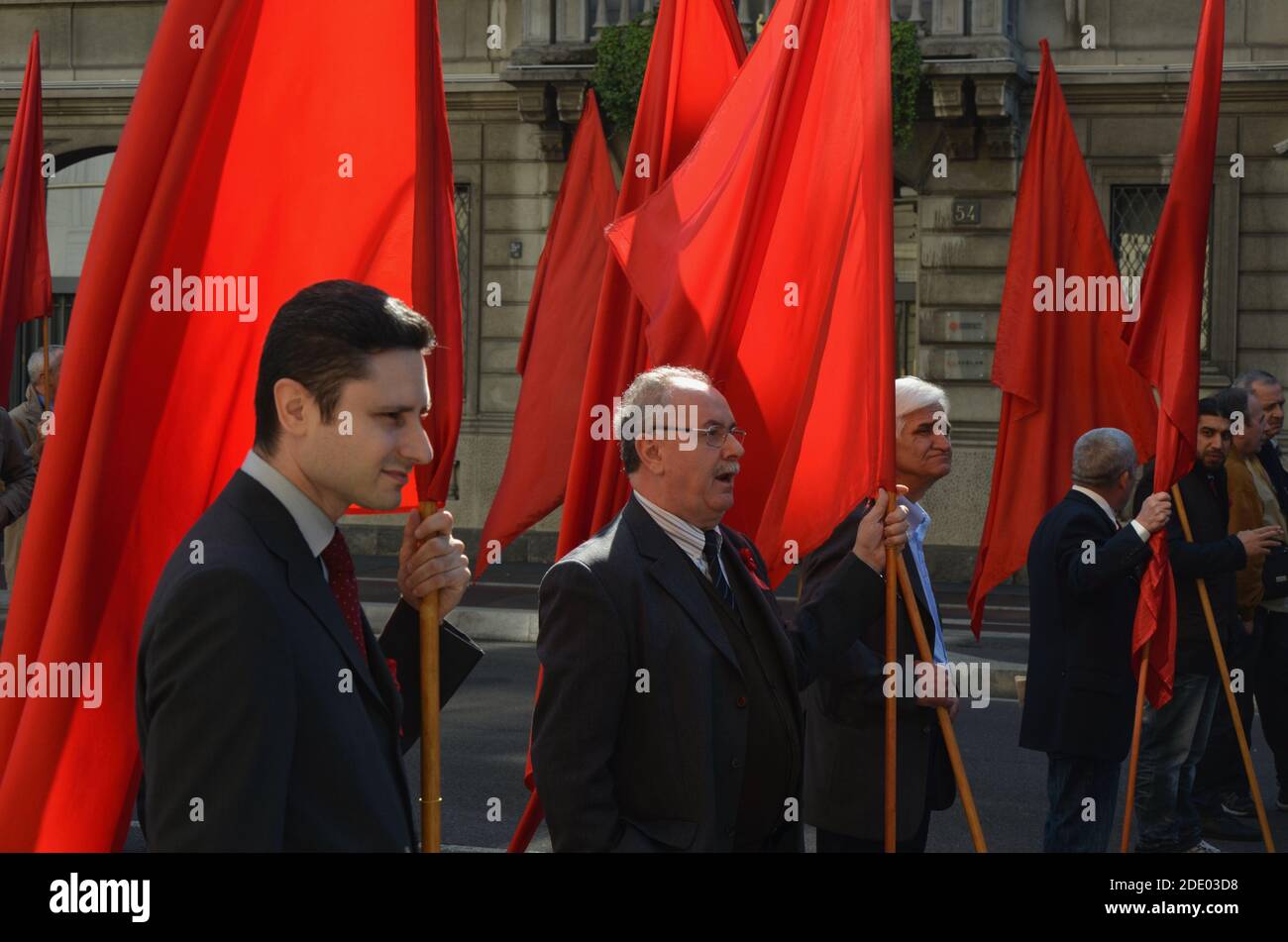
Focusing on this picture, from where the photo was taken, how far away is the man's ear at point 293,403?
237 cm

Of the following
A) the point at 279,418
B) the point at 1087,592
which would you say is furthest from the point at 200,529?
the point at 1087,592

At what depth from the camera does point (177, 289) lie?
3264 millimetres

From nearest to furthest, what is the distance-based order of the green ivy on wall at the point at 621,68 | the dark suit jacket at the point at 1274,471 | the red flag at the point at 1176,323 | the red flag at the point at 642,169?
1. the red flag at the point at 642,169
2. the red flag at the point at 1176,323
3. the dark suit jacket at the point at 1274,471
4. the green ivy on wall at the point at 621,68

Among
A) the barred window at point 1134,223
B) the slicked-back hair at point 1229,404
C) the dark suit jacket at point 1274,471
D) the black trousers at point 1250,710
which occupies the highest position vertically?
the barred window at point 1134,223

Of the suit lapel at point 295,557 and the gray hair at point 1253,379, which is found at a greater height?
the suit lapel at point 295,557

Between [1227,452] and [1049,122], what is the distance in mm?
1858

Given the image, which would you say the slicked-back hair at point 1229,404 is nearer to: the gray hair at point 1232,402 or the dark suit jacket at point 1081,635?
the gray hair at point 1232,402

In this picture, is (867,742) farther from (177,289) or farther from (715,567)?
(177,289)

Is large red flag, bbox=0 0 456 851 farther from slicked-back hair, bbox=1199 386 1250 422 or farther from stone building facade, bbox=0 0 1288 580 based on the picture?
stone building facade, bbox=0 0 1288 580

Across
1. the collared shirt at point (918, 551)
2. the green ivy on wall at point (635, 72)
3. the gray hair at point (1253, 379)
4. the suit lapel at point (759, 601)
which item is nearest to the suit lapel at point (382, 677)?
the suit lapel at point (759, 601)

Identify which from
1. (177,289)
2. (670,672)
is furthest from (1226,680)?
(177,289)

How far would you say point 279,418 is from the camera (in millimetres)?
2381

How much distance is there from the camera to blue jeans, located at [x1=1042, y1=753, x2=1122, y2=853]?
5.62 m

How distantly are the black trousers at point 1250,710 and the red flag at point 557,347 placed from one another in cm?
301
